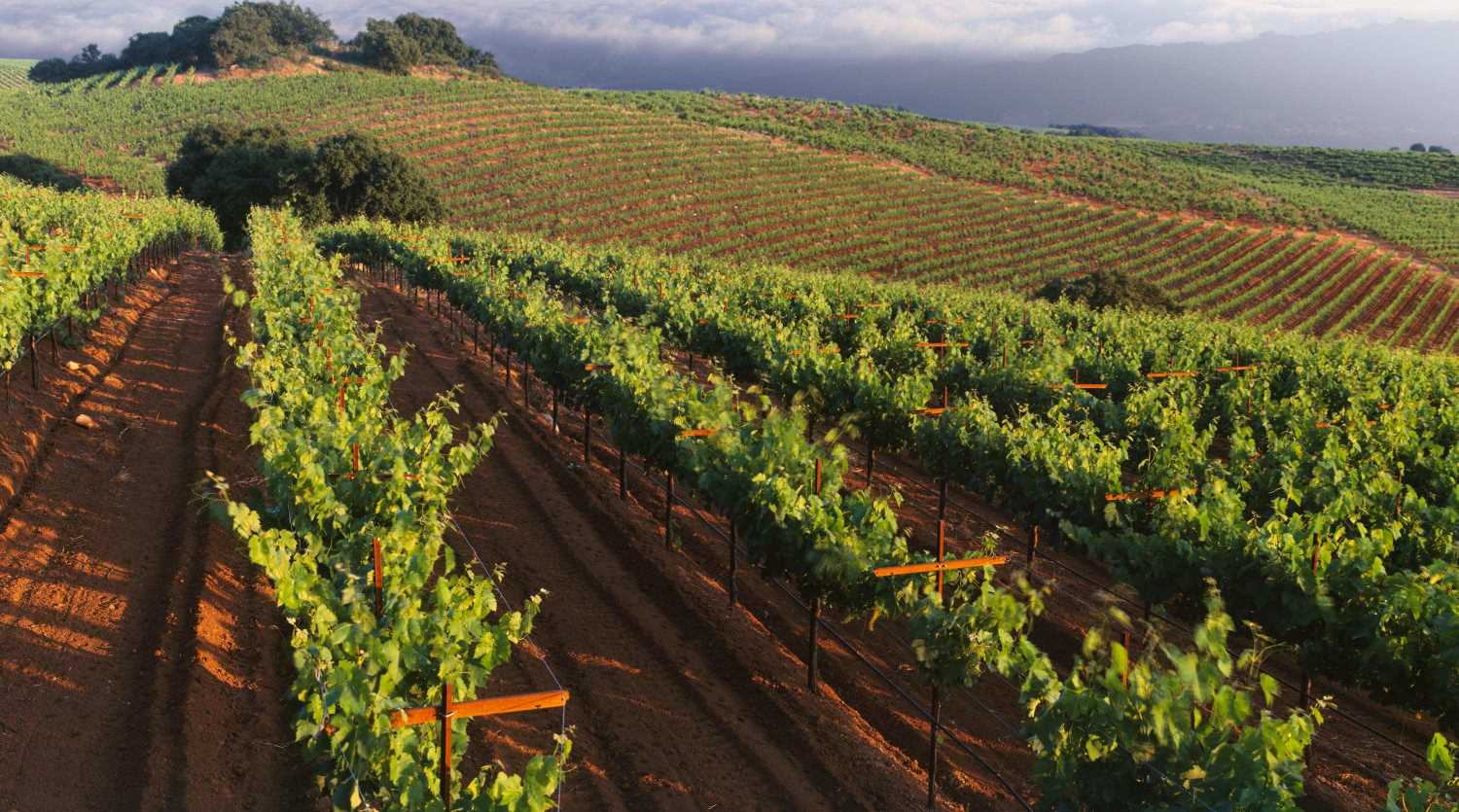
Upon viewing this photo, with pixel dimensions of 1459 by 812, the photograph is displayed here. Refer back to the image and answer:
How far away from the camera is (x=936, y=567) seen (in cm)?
677

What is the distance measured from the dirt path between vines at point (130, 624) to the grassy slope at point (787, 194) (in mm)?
37030

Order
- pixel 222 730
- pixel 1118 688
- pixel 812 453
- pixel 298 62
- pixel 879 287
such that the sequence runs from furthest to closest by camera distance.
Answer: pixel 298 62, pixel 879 287, pixel 812 453, pixel 222 730, pixel 1118 688

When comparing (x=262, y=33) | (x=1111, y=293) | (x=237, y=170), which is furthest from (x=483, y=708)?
(x=262, y=33)

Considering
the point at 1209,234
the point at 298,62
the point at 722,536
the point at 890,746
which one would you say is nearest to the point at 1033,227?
the point at 1209,234

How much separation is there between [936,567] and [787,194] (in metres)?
53.1

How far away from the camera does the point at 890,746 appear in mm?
7629

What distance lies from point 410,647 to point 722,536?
22.0ft

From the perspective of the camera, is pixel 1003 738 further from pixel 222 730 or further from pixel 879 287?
pixel 879 287

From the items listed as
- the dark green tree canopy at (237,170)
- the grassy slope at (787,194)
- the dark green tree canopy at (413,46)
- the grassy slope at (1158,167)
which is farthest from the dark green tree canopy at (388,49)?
the dark green tree canopy at (237,170)

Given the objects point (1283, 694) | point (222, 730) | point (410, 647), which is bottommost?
point (1283, 694)

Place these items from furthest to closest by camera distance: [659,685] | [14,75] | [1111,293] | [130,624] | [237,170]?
[14,75] → [237,170] → [1111,293] → [659,685] → [130,624]

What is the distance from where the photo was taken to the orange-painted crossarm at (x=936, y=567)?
21.7ft

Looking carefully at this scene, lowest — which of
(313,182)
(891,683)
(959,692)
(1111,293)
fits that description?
(959,692)

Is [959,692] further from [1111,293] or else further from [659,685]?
[1111,293]
